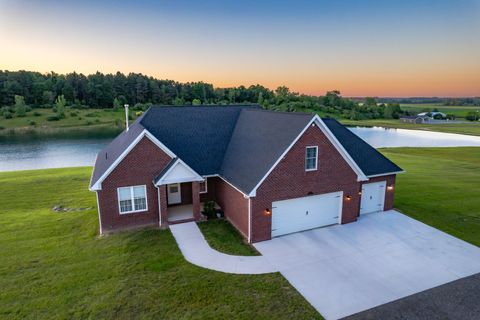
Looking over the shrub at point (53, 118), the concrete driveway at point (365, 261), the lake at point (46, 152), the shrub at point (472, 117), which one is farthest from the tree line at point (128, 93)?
the concrete driveway at point (365, 261)

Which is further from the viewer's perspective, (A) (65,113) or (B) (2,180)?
(A) (65,113)

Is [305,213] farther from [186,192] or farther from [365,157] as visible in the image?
[186,192]

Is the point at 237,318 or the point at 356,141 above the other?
the point at 356,141

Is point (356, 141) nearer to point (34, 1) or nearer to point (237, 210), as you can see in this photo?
point (237, 210)

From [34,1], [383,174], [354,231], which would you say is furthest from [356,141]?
[34,1]

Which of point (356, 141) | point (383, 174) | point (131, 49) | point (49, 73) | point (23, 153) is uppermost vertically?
point (49, 73)

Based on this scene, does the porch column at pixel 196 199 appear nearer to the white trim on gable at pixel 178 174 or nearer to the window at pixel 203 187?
the white trim on gable at pixel 178 174

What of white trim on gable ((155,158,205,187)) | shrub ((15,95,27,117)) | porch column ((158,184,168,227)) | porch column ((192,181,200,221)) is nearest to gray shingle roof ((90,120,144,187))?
white trim on gable ((155,158,205,187))
